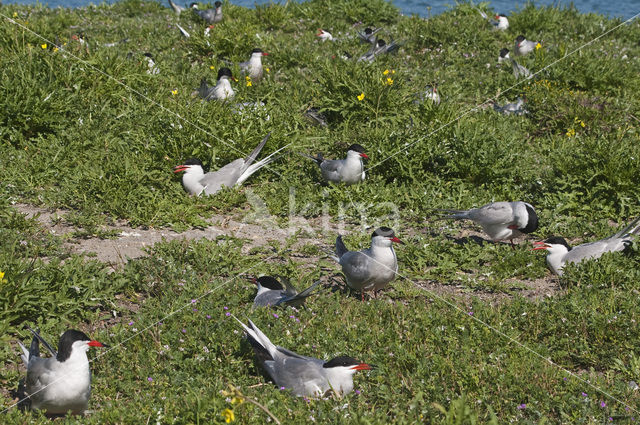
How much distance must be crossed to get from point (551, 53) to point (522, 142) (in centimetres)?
336

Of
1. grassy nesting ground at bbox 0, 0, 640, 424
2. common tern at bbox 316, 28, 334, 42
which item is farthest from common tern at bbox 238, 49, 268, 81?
common tern at bbox 316, 28, 334, 42

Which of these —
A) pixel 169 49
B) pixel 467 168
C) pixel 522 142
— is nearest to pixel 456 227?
pixel 467 168

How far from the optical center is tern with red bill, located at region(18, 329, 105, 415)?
4707 mm

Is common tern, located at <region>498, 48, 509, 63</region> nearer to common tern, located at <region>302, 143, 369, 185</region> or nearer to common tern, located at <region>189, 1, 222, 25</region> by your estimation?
common tern, located at <region>302, 143, 369, 185</region>

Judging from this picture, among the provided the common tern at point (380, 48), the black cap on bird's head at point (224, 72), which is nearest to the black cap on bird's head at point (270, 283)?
the black cap on bird's head at point (224, 72)

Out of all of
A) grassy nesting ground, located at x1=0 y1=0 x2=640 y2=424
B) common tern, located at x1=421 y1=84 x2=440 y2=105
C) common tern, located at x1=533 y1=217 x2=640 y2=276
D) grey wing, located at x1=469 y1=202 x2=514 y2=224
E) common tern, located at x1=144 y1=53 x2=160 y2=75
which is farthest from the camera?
common tern, located at x1=144 y1=53 x2=160 y2=75

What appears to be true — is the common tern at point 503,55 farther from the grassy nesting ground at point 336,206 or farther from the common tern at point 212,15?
the common tern at point 212,15

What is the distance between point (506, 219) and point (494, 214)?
0.14 meters

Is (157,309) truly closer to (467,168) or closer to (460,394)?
(460,394)

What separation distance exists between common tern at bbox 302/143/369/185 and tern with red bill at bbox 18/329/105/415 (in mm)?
4515

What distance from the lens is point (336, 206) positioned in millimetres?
8547

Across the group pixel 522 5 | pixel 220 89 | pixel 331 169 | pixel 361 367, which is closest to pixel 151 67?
pixel 220 89

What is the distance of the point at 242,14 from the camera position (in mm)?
15242

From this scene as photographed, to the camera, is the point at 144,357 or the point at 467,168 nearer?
the point at 144,357
